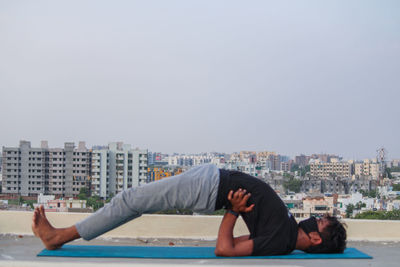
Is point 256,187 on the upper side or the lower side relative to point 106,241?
upper

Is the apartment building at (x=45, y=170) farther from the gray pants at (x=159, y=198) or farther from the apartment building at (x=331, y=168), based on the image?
the gray pants at (x=159, y=198)

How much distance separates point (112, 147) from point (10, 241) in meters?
50.6

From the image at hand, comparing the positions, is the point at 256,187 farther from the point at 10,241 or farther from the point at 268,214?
the point at 10,241

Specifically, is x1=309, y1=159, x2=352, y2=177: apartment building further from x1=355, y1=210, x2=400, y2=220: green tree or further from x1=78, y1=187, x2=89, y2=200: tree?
x1=355, y1=210, x2=400, y2=220: green tree

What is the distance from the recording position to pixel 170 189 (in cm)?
242

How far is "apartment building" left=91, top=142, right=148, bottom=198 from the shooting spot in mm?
50469

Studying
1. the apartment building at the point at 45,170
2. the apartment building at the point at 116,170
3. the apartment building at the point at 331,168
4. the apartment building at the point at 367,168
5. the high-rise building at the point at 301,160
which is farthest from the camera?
the high-rise building at the point at 301,160

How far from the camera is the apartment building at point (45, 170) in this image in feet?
175

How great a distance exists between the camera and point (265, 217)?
243 centimetres

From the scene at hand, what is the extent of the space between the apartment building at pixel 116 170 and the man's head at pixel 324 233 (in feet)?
158

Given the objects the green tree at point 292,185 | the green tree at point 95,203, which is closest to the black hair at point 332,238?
the green tree at point 95,203

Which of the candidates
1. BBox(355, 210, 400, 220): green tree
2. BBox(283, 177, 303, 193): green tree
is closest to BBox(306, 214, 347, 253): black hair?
BBox(355, 210, 400, 220): green tree

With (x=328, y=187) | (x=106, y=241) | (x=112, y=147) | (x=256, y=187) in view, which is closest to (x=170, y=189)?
(x=256, y=187)

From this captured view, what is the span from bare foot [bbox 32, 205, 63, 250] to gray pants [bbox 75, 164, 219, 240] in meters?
0.13
